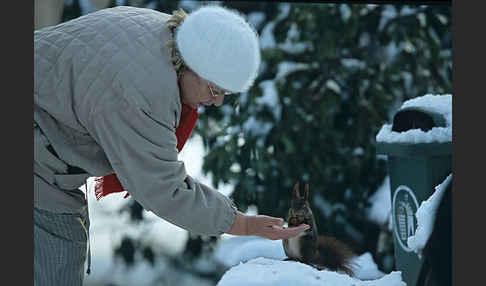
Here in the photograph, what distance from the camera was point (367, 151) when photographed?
4133 millimetres

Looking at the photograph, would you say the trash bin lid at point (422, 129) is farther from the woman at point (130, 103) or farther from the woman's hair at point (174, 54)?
the woman's hair at point (174, 54)

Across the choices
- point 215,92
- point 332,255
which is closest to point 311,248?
point 332,255

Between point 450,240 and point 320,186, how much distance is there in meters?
1.66

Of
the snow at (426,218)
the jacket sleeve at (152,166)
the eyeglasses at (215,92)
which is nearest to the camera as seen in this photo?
the jacket sleeve at (152,166)

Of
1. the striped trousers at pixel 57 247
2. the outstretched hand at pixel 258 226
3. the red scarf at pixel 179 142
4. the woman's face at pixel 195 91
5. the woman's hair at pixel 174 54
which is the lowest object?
the striped trousers at pixel 57 247

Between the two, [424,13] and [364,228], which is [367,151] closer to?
[364,228]

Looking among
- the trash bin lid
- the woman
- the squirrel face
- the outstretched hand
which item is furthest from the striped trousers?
the trash bin lid

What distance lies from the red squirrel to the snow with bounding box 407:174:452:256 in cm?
51

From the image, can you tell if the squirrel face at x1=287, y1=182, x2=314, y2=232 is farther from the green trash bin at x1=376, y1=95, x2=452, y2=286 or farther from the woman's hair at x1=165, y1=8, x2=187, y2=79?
the woman's hair at x1=165, y1=8, x2=187, y2=79

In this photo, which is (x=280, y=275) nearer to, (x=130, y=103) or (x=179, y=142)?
(x=179, y=142)

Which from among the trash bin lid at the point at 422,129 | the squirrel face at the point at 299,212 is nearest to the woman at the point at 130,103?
the squirrel face at the point at 299,212

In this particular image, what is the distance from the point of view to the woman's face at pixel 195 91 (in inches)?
60.5

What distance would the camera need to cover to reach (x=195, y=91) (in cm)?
157

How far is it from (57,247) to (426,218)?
1448mm
